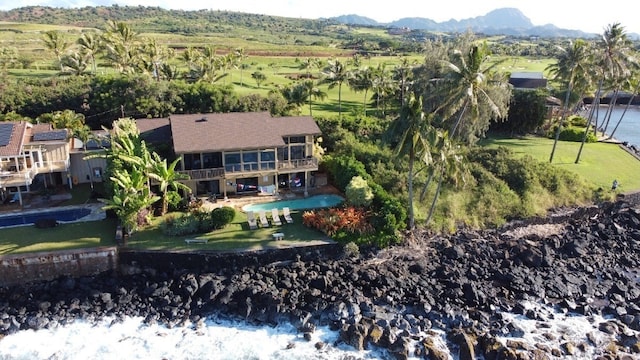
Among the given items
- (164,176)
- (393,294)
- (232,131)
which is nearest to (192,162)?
(164,176)

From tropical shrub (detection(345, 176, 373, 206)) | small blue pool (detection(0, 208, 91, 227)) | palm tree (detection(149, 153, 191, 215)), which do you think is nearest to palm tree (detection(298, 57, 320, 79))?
tropical shrub (detection(345, 176, 373, 206))

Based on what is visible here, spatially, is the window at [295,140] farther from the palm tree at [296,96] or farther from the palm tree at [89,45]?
A: the palm tree at [89,45]

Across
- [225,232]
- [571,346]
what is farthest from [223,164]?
[571,346]

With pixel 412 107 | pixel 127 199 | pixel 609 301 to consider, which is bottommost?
pixel 609 301

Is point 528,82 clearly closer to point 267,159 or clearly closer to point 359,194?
point 359,194

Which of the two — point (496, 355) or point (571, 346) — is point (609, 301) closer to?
point (571, 346)

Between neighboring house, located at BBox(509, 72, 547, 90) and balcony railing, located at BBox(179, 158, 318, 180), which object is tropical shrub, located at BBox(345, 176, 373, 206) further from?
neighboring house, located at BBox(509, 72, 547, 90)

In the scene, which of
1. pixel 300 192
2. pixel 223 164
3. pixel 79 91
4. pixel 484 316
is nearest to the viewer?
pixel 484 316
